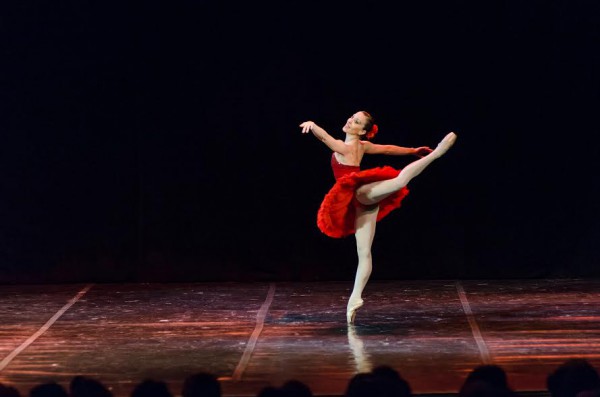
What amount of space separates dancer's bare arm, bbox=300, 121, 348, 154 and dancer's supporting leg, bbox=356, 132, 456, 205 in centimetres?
26

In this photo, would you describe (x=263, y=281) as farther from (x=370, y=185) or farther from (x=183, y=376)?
(x=183, y=376)

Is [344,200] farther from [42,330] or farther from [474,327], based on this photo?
[42,330]

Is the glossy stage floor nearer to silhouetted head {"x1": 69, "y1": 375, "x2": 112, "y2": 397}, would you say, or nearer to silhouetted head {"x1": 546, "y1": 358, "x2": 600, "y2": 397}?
silhouetted head {"x1": 546, "y1": 358, "x2": 600, "y2": 397}

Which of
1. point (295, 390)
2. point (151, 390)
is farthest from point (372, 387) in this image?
point (151, 390)

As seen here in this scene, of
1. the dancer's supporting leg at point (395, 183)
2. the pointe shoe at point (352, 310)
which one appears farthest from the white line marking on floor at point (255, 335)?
the dancer's supporting leg at point (395, 183)

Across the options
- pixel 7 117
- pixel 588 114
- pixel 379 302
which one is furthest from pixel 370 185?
pixel 7 117

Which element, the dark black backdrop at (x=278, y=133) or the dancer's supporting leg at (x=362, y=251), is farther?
the dark black backdrop at (x=278, y=133)

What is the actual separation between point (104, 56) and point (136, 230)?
1.23 meters

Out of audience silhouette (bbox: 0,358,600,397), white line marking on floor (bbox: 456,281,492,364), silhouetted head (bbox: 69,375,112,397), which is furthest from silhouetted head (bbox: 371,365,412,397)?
white line marking on floor (bbox: 456,281,492,364)

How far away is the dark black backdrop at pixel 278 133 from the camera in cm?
803

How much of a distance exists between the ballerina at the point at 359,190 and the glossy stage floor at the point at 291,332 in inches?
14.8

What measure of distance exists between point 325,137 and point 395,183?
45 cm

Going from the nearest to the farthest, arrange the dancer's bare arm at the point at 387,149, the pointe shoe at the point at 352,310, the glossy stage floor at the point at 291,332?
the glossy stage floor at the point at 291,332 → the pointe shoe at the point at 352,310 → the dancer's bare arm at the point at 387,149

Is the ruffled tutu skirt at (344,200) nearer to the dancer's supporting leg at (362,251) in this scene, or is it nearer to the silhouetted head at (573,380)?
the dancer's supporting leg at (362,251)
